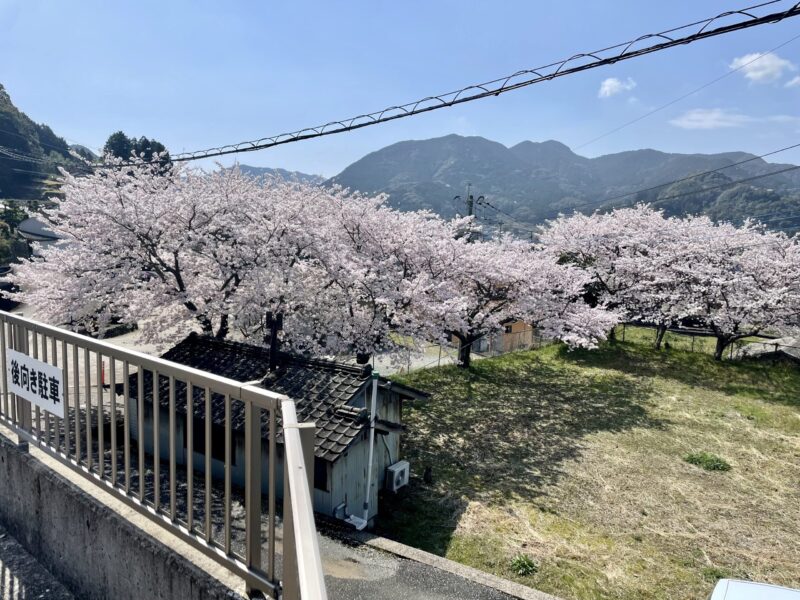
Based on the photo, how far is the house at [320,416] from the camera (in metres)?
6.14

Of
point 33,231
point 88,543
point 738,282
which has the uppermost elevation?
point 33,231

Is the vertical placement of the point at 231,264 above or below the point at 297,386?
above

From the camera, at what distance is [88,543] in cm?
272

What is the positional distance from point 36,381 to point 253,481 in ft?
6.84

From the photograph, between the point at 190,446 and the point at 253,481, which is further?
the point at 190,446

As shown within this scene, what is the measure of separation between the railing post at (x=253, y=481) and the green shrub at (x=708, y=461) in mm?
9544

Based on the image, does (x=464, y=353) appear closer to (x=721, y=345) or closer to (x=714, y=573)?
(x=721, y=345)

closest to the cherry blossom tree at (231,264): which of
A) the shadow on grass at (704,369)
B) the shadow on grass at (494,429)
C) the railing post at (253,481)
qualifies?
the shadow on grass at (494,429)

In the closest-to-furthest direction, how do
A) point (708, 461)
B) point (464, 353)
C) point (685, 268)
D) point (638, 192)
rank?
1. point (708, 461)
2. point (464, 353)
3. point (685, 268)
4. point (638, 192)

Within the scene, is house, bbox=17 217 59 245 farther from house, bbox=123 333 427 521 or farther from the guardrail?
the guardrail

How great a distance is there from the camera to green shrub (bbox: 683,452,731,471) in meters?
8.93

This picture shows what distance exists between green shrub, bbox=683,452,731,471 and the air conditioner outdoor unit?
5674 millimetres

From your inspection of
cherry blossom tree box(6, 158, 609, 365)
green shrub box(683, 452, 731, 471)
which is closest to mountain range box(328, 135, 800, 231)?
cherry blossom tree box(6, 158, 609, 365)

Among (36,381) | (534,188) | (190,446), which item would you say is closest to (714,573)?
(190,446)
